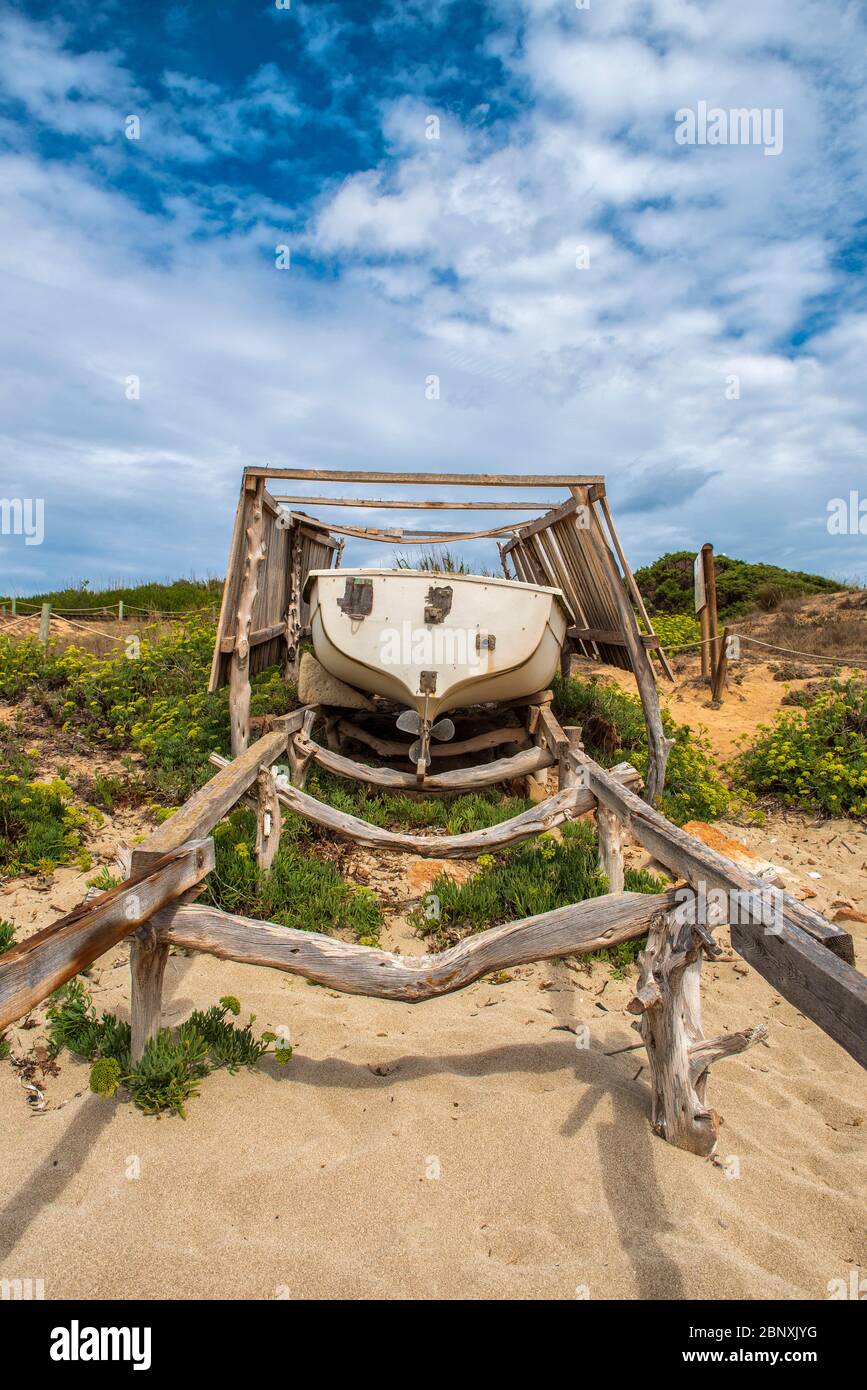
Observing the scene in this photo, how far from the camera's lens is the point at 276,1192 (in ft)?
8.70

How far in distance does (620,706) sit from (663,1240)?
6.89 metres

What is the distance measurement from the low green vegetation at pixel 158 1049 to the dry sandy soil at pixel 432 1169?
8 centimetres

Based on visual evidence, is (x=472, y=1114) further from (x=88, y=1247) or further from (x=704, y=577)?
(x=704, y=577)

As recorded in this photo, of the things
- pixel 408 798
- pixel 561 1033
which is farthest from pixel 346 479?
pixel 561 1033

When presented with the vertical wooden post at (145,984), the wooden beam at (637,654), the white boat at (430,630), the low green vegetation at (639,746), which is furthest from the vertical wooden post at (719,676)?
the vertical wooden post at (145,984)

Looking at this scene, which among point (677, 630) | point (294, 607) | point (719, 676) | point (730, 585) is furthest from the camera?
point (730, 585)

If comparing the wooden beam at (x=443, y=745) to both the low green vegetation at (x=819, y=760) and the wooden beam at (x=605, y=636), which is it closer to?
the wooden beam at (x=605, y=636)

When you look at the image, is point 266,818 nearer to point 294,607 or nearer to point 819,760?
point 294,607

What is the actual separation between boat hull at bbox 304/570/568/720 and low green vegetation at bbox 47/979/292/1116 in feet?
10.7

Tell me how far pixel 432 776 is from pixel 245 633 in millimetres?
2026

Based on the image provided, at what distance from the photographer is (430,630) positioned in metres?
6.34

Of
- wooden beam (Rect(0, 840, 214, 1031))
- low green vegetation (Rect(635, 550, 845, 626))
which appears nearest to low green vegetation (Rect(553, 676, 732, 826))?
wooden beam (Rect(0, 840, 214, 1031))

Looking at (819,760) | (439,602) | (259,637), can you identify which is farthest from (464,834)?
(819,760)
